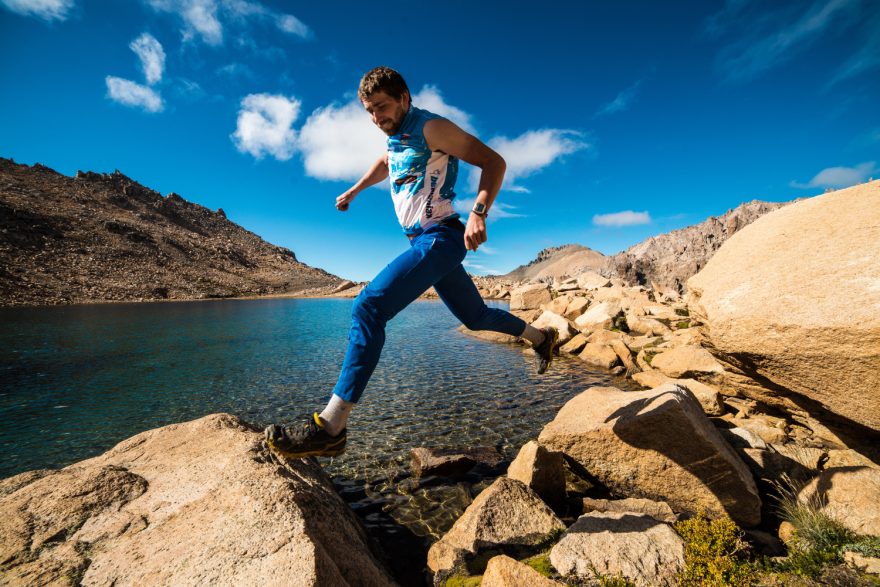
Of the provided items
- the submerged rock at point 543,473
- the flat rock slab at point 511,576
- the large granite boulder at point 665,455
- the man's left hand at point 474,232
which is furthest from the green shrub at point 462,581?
the man's left hand at point 474,232

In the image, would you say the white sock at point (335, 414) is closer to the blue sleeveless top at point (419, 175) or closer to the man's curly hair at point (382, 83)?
the blue sleeveless top at point (419, 175)

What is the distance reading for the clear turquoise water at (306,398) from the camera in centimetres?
673

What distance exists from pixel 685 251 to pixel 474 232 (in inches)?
3727

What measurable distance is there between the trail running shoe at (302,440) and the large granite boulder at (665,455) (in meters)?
4.25

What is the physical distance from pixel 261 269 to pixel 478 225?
141407 mm

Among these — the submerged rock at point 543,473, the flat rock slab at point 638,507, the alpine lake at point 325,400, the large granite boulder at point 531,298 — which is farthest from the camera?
the large granite boulder at point 531,298

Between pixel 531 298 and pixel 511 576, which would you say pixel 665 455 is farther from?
pixel 531 298

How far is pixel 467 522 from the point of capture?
14.1 feet

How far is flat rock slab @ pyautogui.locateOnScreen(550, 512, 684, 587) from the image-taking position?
10.5 feet

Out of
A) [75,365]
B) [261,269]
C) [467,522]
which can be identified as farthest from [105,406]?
[261,269]

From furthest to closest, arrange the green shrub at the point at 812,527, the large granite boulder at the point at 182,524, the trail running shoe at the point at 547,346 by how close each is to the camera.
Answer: the trail running shoe at the point at 547,346
the green shrub at the point at 812,527
the large granite boulder at the point at 182,524

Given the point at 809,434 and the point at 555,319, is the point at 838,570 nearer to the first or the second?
the point at 809,434

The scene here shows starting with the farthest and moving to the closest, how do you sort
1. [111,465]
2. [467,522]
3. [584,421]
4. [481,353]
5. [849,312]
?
[481,353] → [584,421] → [467,522] → [111,465] → [849,312]

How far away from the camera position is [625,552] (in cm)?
338
